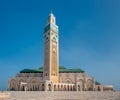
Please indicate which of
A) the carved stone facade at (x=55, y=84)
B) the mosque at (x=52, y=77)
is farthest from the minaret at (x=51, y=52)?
the carved stone facade at (x=55, y=84)

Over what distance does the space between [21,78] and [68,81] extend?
69.8 feet

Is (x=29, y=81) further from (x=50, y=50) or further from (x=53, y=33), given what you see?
(x=53, y=33)

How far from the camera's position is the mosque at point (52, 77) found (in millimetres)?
85625

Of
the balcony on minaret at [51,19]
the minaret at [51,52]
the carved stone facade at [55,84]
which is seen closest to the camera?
the carved stone facade at [55,84]

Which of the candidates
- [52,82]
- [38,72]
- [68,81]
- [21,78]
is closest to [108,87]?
[68,81]

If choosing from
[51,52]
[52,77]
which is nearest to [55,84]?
[52,77]

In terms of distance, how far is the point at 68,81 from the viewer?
93375mm

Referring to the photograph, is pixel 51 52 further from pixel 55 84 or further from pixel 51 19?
pixel 51 19

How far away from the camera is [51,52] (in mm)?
90625

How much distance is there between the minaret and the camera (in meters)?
88.8

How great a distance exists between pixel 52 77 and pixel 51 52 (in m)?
11.0

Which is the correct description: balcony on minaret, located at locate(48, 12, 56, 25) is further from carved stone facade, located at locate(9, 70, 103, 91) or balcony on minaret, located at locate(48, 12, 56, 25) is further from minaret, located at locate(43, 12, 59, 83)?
carved stone facade, located at locate(9, 70, 103, 91)

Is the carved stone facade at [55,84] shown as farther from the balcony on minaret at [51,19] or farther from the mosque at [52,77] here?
the balcony on minaret at [51,19]

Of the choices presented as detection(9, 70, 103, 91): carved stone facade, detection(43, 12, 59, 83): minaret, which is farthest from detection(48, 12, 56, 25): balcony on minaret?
detection(9, 70, 103, 91): carved stone facade
